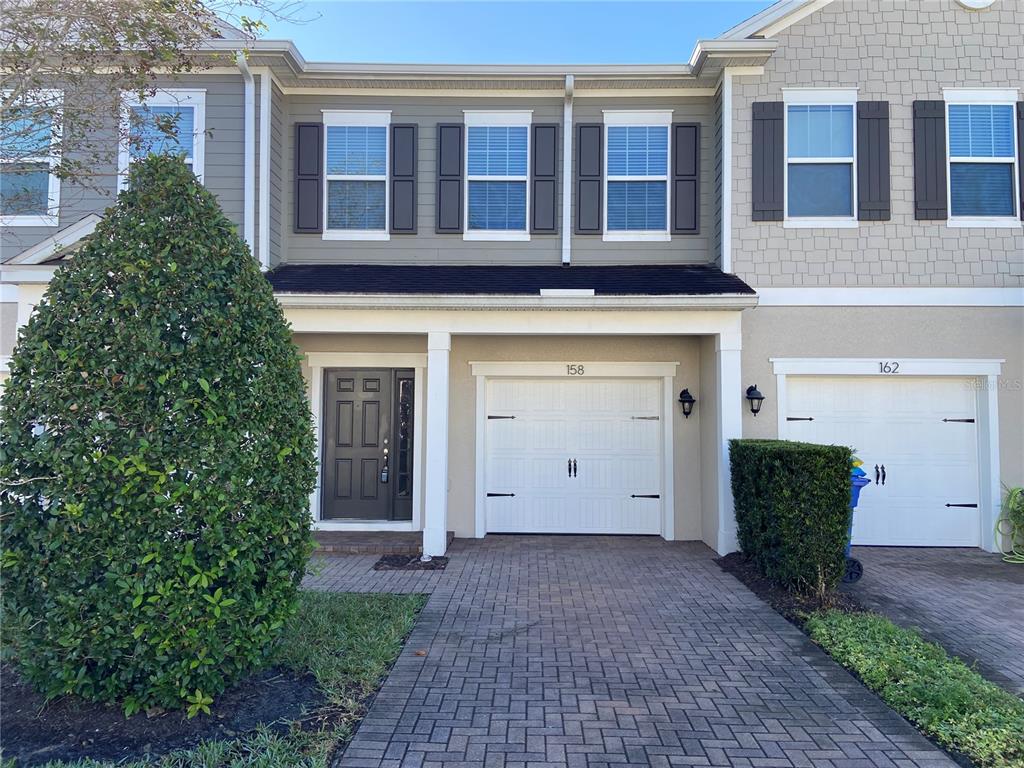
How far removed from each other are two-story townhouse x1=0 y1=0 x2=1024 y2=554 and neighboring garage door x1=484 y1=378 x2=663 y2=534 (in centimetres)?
3

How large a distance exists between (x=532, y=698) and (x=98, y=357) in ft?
10.6

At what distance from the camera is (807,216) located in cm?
792

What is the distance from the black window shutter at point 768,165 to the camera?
784 centimetres

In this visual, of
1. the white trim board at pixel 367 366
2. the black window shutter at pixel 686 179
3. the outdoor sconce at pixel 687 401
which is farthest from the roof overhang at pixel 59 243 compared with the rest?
the outdoor sconce at pixel 687 401

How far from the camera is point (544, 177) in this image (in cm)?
859

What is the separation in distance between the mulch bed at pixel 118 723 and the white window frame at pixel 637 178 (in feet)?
21.9

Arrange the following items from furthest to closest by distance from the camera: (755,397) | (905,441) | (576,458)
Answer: (576,458) < (905,441) < (755,397)

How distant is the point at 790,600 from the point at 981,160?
20.3ft

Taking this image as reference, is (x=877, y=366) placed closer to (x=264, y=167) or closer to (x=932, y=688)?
(x=932, y=688)

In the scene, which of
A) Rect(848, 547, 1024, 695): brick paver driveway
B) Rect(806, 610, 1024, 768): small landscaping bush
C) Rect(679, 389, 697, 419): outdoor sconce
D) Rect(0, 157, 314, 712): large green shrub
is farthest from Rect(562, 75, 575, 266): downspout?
Rect(0, 157, 314, 712): large green shrub

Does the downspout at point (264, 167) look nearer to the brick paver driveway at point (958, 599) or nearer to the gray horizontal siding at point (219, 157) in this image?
the gray horizontal siding at point (219, 157)

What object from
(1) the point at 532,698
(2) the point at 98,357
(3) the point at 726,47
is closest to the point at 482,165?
(3) the point at 726,47

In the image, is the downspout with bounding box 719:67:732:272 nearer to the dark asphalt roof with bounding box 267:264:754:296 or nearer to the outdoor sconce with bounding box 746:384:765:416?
the dark asphalt roof with bounding box 267:264:754:296

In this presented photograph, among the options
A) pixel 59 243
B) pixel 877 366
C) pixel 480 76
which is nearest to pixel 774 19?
pixel 480 76
